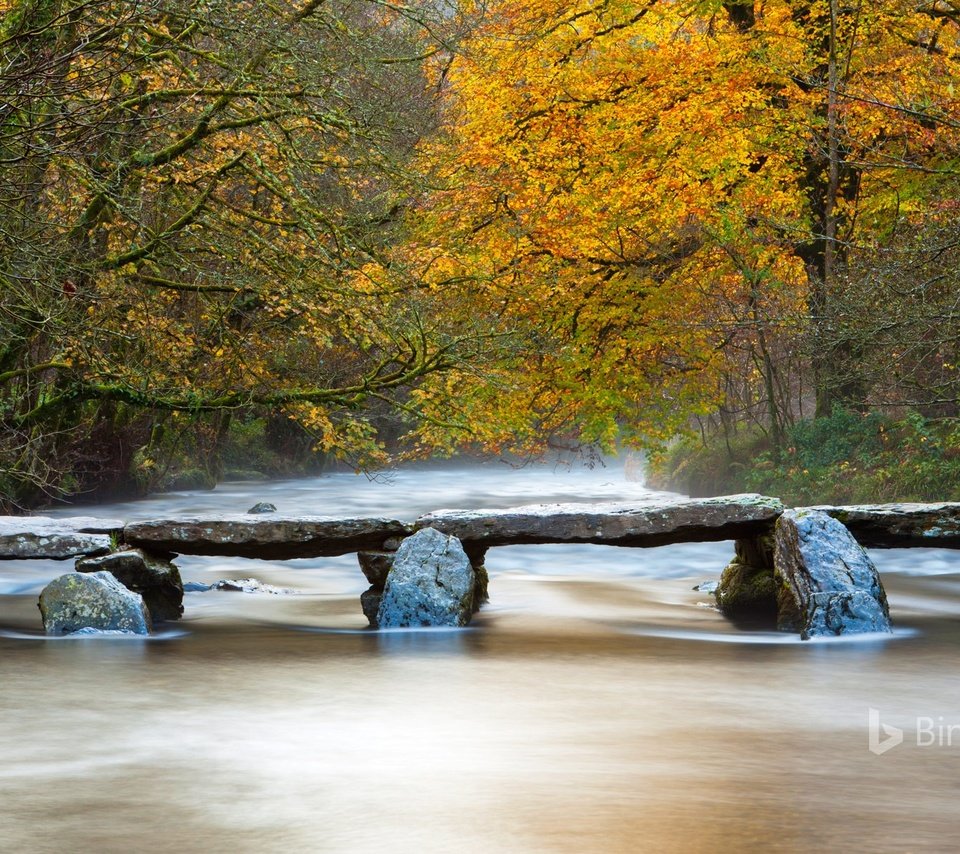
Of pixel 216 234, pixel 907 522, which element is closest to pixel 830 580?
pixel 907 522

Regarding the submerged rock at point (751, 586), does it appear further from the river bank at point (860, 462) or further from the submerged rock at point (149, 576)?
the river bank at point (860, 462)

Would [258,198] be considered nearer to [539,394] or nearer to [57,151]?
[539,394]

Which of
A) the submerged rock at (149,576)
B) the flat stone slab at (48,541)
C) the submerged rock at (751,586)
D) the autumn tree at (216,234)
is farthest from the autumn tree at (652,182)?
the flat stone slab at (48,541)

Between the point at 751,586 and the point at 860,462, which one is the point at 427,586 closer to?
the point at 751,586

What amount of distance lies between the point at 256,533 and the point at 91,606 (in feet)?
5.42

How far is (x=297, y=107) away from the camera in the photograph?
44.9 feet

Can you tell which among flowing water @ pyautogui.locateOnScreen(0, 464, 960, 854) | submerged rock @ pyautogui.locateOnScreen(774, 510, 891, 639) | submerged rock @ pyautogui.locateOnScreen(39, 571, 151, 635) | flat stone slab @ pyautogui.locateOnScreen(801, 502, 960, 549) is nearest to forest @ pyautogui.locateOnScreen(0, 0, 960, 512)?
flat stone slab @ pyautogui.locateOnScreen(801, 502, 960, 549)

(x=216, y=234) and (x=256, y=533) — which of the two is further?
(x=216, y=234)

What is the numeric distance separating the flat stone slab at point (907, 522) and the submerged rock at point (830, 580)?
0.79m

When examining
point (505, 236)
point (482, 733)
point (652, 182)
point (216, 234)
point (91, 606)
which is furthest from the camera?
point (505, 236)

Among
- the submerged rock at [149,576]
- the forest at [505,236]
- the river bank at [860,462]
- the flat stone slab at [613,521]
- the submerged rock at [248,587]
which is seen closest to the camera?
the flat stone slab at [613,521]

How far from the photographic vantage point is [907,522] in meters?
13.0

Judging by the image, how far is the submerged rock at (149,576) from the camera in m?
12.7

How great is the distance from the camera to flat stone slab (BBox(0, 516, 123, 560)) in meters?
12.6
